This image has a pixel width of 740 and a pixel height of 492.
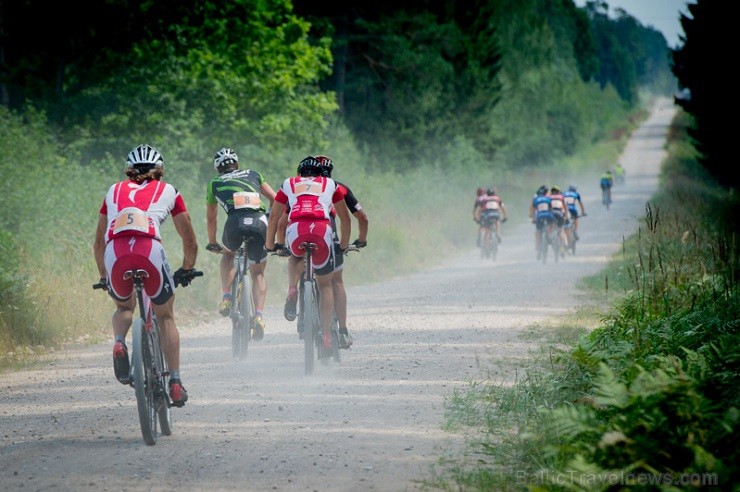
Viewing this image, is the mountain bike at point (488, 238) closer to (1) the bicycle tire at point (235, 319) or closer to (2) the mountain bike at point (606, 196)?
(1) the bicycle tire at point (235, 319)

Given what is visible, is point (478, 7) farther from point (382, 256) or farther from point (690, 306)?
point (690, 306)

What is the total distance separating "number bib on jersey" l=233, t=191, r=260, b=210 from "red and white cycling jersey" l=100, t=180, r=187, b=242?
4.03 meters

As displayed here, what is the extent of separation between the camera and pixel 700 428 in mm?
5438

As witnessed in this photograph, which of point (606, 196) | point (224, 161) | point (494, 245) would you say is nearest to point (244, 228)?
point (224, 161)

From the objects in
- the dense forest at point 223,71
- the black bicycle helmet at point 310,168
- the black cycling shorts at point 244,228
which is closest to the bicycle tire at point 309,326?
the black bicycle helmet at point 310,168

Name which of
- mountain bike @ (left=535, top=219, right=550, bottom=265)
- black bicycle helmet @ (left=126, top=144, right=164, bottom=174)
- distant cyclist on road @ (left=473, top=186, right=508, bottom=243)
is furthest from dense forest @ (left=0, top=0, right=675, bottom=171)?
black bicycle helmet @ (left=126, top=144, right=164, bottom=174)

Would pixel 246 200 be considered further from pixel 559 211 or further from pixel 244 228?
pixel 559 211

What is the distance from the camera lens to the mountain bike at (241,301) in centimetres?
1141

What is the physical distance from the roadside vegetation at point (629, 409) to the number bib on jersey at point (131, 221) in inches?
101

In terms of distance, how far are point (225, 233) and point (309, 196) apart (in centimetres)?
193

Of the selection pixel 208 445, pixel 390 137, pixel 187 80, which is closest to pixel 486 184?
pixel 390 137

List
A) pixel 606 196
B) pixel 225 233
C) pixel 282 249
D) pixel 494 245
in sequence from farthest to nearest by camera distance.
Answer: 1. pixel 606 196
2. pixel 494 245
3. pixel 225 233
4. pixel 282 249

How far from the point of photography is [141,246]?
7078 mm

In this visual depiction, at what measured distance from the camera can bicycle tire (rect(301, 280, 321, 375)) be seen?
33.0 ft
